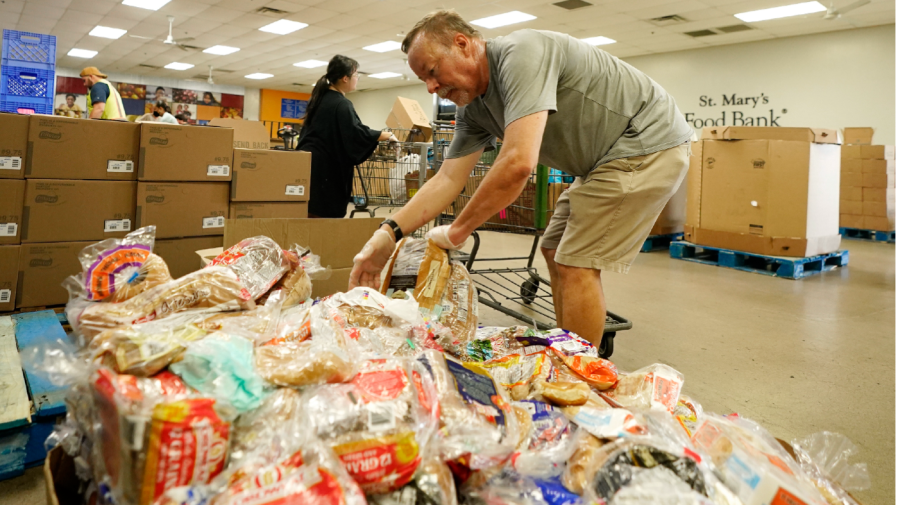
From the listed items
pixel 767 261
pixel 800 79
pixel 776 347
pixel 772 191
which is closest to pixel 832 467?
pixel 776 347

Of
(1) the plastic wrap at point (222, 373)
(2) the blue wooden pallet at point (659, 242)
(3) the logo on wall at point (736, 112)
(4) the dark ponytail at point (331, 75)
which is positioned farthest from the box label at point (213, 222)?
(3) the logo on wall at point (736, 112)

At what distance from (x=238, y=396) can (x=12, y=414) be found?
850mm

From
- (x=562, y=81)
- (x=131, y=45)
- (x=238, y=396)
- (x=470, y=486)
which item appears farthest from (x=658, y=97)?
(x=131, y=45)

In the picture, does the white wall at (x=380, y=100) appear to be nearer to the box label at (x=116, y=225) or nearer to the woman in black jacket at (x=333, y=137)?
the woman in black jacket at (x=333, y=137)

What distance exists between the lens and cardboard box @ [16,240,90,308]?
90.0 inches

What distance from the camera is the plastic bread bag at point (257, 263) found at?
4.66ft

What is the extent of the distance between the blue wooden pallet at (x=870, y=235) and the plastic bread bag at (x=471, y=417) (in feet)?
28.4

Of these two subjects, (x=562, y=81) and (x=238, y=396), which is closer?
(x=238, y=396)

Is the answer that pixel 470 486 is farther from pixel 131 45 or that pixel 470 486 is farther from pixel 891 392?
pixel 131 45

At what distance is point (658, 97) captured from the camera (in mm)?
1851

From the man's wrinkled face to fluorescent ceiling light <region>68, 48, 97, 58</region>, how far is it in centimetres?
1612

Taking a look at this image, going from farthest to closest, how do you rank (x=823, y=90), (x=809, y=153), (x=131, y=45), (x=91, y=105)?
(x=131, y=45) < (x=823, y=90) < (x=91, y=105) < (x=809, y=153)

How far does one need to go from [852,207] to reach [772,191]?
4.10 meters

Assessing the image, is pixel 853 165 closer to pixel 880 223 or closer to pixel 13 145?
pixel 880 223
